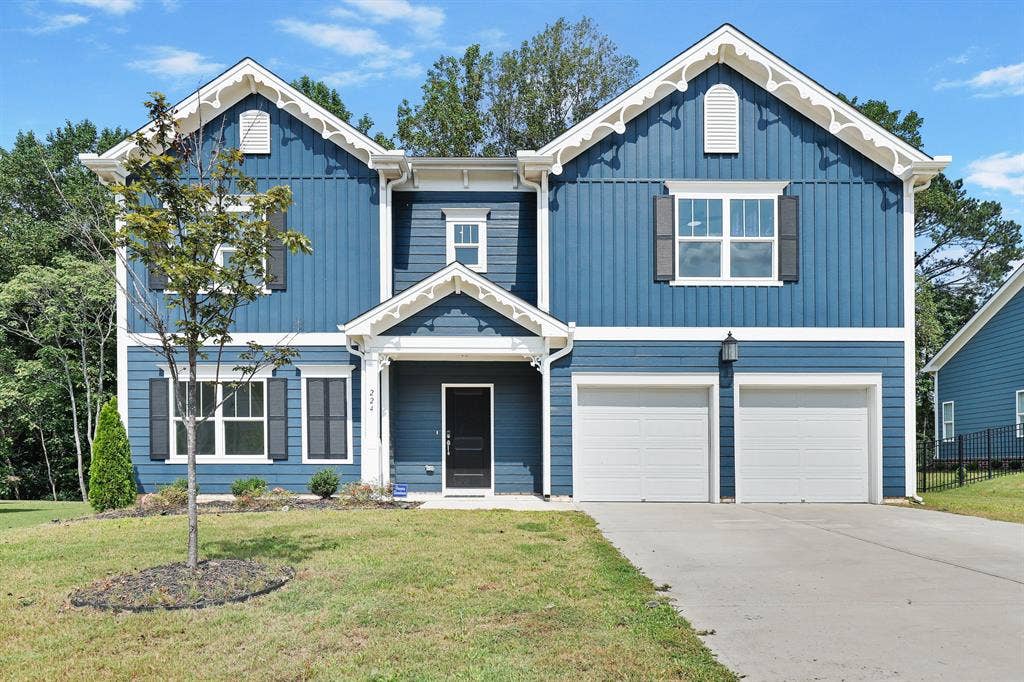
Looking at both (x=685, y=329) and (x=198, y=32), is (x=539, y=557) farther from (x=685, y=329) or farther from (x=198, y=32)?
(x=198, y=32)

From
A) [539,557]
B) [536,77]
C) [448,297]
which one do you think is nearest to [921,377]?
[536,77]

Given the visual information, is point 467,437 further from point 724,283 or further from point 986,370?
point 986,370

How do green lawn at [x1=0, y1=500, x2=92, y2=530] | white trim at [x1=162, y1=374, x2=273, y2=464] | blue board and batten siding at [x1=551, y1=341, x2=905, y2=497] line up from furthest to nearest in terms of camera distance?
white trim at [x1=162, y1=374, x2=273, y2=464] < blue board and batten siding at [x1=551, y1=341, x2=905, y2=497] < green lawn at [x1=0, y1=500, x2=92, y2=530]

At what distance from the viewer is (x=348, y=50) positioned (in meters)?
18.5

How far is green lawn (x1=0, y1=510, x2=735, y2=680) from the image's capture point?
15.9ft

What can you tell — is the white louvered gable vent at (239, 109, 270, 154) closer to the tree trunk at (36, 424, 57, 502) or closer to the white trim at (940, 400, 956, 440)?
the tree trunk at (36, 424, 57, 502)

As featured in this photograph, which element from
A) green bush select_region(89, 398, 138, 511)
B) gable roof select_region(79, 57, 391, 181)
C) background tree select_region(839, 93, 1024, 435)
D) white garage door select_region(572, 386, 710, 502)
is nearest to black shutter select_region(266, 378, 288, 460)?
green bush select_region(89, 398, 138, 511)

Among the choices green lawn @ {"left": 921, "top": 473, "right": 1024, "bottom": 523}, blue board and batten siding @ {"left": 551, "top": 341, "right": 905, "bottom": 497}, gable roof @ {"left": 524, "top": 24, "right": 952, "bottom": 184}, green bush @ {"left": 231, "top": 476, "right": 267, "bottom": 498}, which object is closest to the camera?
green lawn @ {"left": 921, "top": 473, "right": 1024, "bottom": 523}

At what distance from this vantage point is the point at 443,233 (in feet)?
49.8

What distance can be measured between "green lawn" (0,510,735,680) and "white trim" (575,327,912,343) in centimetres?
532

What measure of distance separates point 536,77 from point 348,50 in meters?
15.8

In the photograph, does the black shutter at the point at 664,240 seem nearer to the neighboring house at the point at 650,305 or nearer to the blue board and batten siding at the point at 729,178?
the neighboring house at the point at 650,305

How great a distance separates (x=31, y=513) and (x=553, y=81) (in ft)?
85.4

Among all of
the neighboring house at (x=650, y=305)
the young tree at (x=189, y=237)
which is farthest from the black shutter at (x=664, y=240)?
the young tree at (x=189, y=237)
